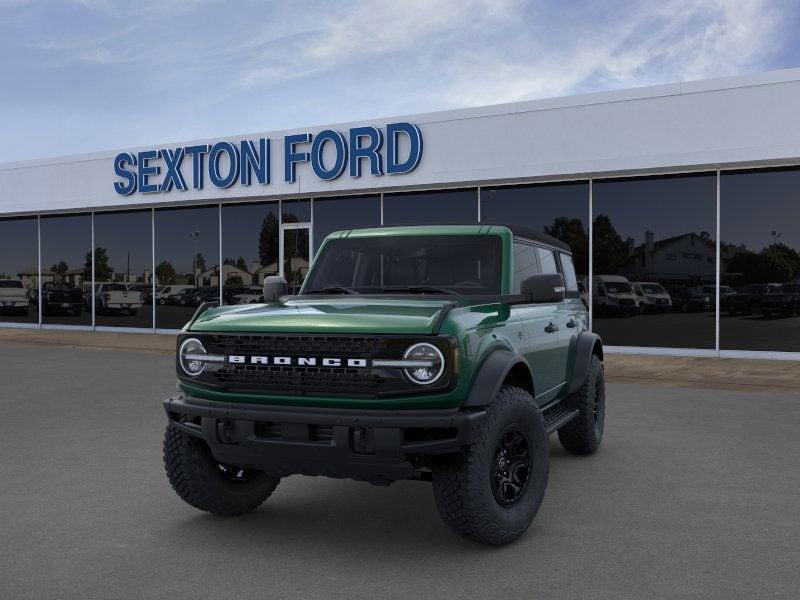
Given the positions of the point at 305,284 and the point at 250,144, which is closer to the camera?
the point at 305,284

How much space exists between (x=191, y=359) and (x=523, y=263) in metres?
2.37

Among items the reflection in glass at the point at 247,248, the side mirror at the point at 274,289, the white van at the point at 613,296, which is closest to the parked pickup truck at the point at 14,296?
the reflection in glass at the point at 247,248

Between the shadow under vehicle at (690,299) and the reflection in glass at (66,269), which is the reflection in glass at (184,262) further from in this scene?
the shadow under vehicle at (690,299)

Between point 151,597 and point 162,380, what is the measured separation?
8.02 meters

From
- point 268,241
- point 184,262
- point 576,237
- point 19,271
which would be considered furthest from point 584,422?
point 19,271

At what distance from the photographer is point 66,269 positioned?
2291cm

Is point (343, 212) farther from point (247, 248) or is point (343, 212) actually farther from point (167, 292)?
point (167, 292)

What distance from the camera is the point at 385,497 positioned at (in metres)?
5.35

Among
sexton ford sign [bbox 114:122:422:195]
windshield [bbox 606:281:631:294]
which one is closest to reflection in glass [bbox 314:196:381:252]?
sexton ford sign [bbox 114:122:422:195]

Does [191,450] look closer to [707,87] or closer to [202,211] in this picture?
[707,87]

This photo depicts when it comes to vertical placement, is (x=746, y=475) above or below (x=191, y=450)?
below

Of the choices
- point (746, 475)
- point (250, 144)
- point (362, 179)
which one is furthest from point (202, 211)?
point (746, 475)

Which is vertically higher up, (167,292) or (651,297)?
(167,292)

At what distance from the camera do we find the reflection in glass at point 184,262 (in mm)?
20078
